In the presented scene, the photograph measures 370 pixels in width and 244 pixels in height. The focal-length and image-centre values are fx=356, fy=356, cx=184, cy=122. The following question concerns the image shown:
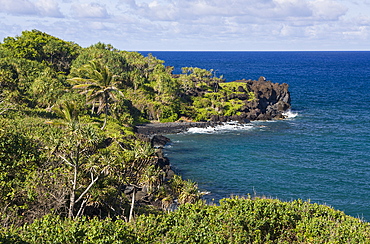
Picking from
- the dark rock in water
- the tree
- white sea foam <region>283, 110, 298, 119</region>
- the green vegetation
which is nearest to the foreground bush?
the green vegetation

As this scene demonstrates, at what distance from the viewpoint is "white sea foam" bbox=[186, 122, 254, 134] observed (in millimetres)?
96500

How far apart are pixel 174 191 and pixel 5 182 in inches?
986

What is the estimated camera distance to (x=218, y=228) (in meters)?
28.0

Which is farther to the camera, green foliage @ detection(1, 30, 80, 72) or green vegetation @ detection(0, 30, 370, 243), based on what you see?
green foliage @ detection(1, 30, 80, 72)

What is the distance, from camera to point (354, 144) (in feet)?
276

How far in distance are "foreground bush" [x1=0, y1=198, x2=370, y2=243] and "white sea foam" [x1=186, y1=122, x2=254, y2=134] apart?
6386 centimetres

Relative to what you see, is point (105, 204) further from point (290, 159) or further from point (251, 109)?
point (251, 109)

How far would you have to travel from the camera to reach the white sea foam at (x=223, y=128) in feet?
317

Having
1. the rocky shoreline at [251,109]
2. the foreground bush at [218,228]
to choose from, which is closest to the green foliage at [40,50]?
the rocky shoreline at [251,109]

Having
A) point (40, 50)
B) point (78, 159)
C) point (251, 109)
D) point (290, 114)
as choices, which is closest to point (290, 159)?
point (251, 109)

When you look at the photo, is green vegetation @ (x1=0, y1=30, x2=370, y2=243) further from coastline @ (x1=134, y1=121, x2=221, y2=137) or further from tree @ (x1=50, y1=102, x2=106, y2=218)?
coastline @ (x1=134, y1=121, x2=221, y2=137)

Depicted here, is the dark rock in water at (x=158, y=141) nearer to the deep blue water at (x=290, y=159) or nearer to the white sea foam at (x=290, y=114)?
the deep blue water at (x=290, y=159)

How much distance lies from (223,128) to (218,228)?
72975mm

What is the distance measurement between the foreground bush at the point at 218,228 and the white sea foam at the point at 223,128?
210ft
